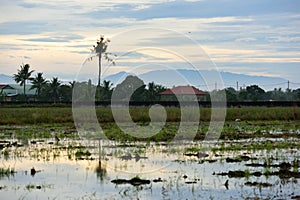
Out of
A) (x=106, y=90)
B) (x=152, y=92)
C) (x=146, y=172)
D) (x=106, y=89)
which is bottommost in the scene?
(x=146, y=172)

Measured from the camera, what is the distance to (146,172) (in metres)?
11.8

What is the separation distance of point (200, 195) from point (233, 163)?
3690 millimetres

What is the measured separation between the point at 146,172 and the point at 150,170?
28 cm

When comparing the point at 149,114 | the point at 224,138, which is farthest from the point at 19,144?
the point at 149,114

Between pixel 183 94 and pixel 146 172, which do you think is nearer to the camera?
pixel 146 172

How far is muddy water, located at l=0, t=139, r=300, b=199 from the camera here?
9.53 m

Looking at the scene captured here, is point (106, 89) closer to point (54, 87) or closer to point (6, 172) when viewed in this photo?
point (54, 87)

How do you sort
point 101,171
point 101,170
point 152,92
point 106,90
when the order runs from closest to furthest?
1. point 101,171
2. point 101,170
3. point 106,90
4. point 152,92

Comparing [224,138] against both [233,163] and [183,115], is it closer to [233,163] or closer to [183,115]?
[233,163]

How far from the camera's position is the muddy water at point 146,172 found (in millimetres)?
9531

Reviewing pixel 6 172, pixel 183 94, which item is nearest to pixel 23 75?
pixel 183 94

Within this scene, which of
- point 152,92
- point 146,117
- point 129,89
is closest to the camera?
point 146,117

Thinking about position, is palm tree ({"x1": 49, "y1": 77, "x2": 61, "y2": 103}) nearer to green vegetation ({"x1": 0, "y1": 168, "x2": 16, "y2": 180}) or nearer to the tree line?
the tree line

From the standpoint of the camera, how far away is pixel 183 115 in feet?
106
